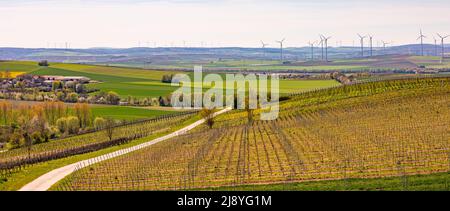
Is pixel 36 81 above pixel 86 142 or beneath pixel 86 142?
above

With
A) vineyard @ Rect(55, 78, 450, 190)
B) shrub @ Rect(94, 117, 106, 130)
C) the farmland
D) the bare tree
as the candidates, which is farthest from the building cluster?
vineyard @ Rect(55, 78, 450, 190)

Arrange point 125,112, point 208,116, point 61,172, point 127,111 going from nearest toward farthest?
point 61,172, point 208,116, point 125,112, point 127,111

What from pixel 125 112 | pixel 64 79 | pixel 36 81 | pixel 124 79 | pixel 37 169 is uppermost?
pixel 64 79

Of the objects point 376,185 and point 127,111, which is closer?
point 376,185

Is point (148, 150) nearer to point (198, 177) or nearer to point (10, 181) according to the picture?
point (10, 181)

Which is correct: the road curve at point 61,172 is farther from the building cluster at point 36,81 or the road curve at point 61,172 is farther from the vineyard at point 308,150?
the building cluster at point 36,81

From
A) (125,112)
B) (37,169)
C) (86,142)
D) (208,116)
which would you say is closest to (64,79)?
(125,112)

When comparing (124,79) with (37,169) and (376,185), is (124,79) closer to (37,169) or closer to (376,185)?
(37,169)

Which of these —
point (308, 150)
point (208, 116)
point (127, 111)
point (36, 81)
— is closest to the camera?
point (308, 150)
